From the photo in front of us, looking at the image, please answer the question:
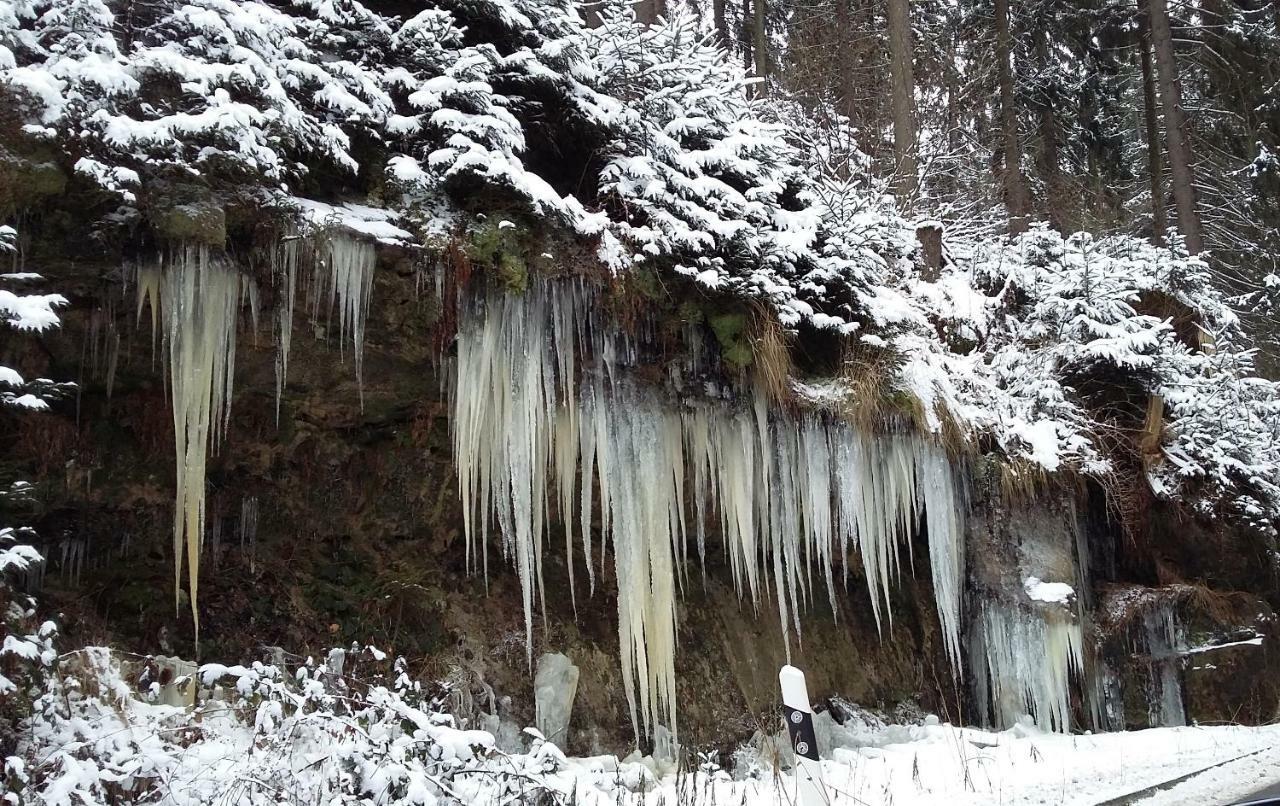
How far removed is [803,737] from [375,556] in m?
4.18

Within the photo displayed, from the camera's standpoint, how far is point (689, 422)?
693 cm

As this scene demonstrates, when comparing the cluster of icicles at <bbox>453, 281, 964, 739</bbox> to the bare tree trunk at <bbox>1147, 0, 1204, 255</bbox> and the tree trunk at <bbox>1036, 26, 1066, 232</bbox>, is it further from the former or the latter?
the tree trunk at <bbox>1036, 26, 1066, 232</bbox>

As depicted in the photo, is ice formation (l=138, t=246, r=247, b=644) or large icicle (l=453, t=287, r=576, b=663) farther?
large icicle (l=453, t=287, r=576, b=663)

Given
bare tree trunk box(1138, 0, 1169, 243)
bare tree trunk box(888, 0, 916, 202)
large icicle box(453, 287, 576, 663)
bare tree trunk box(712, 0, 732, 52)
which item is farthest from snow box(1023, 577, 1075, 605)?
bare tree trunk box(712, 0, 732, 52)

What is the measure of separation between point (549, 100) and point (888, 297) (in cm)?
340

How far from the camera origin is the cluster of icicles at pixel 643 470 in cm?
603

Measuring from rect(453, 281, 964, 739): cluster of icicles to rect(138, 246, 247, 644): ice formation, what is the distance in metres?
1.46

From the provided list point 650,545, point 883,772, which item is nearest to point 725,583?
point 650,545

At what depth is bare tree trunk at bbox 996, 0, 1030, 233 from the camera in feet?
44.8

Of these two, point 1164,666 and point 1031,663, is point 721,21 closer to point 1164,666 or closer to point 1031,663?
point 1031,663

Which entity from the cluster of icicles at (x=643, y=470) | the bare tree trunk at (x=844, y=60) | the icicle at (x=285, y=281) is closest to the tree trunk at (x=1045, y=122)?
the bare tree trunk at (x=844, y=60)

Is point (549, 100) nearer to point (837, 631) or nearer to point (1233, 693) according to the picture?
point (837, 631)

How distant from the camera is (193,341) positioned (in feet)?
16.5

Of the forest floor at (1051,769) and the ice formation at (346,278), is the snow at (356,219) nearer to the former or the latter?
the ice formation at (346,278)
